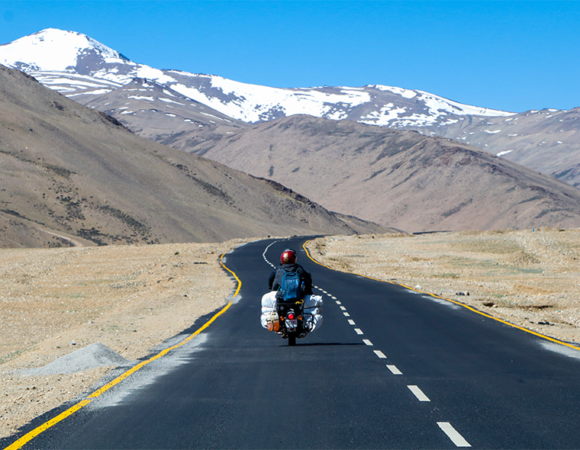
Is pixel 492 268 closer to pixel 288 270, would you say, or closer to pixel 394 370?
pixel 288 270

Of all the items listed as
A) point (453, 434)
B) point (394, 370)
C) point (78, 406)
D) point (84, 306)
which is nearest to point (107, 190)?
point (84, 306)

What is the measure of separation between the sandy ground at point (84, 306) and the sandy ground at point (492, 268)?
982 centimetres

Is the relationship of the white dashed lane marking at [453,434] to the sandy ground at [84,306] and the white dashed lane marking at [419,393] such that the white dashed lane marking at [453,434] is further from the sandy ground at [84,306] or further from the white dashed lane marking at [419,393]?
the sandy ground at [84,306]

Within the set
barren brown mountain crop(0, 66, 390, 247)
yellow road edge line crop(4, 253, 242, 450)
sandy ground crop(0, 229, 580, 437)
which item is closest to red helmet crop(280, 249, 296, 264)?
yellow road edge line crop(4, 253, 242, 450)

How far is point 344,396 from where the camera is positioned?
8.48 metres

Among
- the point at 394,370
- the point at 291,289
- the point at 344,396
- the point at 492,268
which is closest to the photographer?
the point at 344,396

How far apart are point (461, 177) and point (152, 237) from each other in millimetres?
110451

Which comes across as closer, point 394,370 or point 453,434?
point 453,434

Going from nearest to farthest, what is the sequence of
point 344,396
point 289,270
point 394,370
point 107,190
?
point 344,396, point 394,370, point 289,270, point 107,190

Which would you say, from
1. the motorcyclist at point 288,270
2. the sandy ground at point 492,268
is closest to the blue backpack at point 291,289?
the motorcyclist at point 288,270

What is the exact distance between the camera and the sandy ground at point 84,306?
380 inches

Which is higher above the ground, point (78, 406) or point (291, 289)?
point (291, 289)

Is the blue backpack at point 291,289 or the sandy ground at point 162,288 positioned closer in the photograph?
the blue backpack at point 291,289

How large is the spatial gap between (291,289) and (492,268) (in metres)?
39.3
